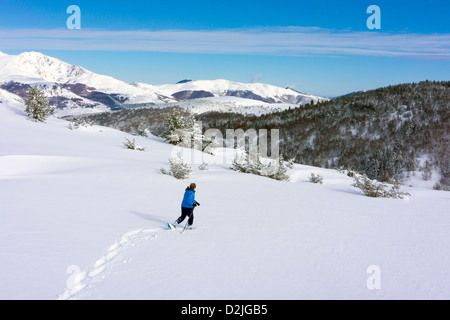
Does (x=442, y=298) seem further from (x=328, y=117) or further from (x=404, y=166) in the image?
(x=328, y=117)

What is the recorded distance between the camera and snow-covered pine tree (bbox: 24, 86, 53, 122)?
80.5 feet

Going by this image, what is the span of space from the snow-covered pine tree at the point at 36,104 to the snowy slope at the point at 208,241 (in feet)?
50.8

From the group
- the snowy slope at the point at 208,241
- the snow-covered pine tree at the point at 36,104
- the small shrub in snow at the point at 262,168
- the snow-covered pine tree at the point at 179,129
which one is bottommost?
the snowy slope at the point at 208,241

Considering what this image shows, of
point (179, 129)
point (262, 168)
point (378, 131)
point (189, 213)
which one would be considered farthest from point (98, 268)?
point (378, 131)

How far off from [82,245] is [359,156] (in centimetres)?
4588

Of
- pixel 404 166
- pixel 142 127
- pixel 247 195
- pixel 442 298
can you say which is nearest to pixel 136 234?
pixel 247 195

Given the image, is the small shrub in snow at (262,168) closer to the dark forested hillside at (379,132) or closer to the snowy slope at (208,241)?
the snowy slope at (208,241)

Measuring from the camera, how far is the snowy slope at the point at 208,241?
436 centimetres

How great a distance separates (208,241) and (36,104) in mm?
25571

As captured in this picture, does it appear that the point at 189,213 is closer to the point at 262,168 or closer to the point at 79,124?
the point at 262,168

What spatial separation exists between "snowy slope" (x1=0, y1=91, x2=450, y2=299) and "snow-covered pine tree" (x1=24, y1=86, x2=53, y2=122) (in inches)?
609

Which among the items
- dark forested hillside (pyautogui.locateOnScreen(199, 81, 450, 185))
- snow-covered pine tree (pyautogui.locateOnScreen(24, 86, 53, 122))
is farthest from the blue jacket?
dark forested hillside (pyautogui.locateOnScreen(199, 81, 450, 185))

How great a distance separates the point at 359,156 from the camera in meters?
44.6

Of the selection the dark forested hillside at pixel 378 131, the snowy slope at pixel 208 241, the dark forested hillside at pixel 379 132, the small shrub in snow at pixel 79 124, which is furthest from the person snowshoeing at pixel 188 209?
the dark forested hillside at pixel 378 131
